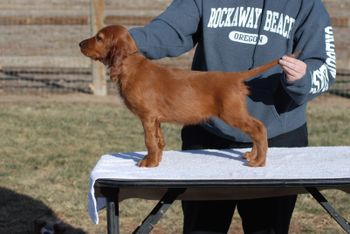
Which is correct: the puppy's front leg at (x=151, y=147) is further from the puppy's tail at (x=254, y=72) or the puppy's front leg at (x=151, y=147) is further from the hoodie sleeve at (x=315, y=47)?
the hoodie sleeve at (x=315, y=47)

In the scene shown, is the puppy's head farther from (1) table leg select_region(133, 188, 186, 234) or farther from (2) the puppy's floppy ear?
Answer: (1) table leg select_region(133, 188, 186, 234)

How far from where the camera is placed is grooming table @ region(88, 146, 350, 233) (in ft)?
9.57

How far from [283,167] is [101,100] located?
773cm

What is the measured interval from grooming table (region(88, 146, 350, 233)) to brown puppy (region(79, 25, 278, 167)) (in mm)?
113

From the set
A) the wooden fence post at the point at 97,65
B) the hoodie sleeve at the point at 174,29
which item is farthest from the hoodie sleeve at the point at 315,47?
the wooden fence post at the point at 97,65

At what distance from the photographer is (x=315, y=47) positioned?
3.37m

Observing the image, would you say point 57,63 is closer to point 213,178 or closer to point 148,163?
point 148,163

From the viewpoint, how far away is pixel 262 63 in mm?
3443

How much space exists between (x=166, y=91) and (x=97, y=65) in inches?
308

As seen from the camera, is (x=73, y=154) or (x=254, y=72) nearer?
(x=254, y=72)

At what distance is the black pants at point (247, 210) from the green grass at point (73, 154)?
2.06 m

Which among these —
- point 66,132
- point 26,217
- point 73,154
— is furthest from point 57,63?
point 26,217

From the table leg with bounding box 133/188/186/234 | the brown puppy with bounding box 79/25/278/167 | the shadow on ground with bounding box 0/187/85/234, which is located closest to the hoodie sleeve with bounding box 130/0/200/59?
the brown puppy with bounding box 79/25/278/167

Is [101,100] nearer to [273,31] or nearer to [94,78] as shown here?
[94,78]
